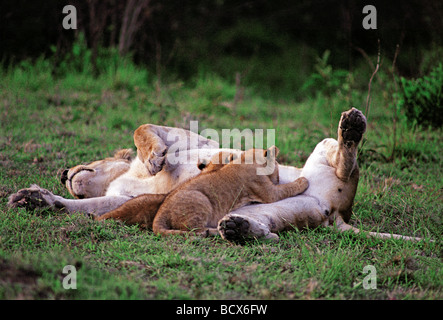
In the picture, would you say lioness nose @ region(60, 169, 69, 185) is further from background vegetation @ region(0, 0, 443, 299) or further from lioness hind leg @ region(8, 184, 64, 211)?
lioness hind leg @ region(8, 184, 64, 211)

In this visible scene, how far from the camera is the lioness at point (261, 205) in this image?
3.90 m

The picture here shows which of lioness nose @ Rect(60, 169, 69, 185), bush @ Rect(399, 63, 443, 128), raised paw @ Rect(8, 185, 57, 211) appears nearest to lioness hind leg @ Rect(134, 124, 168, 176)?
lioness nose @ Rect(60, 169, 69, 185)

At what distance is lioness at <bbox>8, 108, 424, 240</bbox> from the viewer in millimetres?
3896

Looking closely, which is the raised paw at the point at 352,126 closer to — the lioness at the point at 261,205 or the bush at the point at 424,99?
the lioness at the point at 261,205

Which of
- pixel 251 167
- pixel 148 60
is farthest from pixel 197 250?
pixel 148 60

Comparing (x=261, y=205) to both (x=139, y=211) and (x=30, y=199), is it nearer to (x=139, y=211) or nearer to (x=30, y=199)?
(x=139, y=211)

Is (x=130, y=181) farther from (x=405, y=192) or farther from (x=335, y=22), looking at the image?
(x=335, y=22)

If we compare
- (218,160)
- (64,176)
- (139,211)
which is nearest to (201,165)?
(218,160)

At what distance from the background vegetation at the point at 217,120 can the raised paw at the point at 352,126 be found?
67 centimetres

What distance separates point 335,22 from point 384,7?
102 cm

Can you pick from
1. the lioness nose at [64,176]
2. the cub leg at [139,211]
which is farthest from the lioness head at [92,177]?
the cub leg at [139,211]

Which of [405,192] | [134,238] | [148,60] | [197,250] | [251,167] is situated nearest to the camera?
Result: [197,250]

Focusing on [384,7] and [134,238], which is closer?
[134,238]

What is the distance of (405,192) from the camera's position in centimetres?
504
